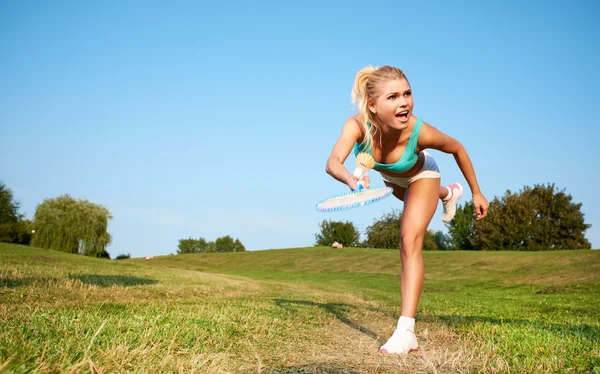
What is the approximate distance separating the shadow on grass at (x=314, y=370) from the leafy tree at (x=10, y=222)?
54105 millimetres

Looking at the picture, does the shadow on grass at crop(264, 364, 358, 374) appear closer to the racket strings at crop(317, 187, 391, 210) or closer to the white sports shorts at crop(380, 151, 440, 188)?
the racket strings at crop(317, 187, 391, 210)

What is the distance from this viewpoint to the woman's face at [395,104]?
4.34m

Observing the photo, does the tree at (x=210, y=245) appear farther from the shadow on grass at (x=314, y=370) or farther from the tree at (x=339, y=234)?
the shadow on grass at (x=314, y=370)

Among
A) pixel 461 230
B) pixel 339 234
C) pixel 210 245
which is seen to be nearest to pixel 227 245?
pixel 210 245

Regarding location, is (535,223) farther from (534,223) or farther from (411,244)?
(411,244)

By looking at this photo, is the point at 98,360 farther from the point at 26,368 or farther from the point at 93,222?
the point at 93,222

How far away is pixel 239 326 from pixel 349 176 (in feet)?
5.90

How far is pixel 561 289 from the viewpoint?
693 inches

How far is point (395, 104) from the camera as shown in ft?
14.2

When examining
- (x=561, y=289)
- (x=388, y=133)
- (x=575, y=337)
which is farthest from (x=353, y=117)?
(x=561, y=289)

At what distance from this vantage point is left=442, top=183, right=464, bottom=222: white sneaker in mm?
6301

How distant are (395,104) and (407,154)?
0.54 metres

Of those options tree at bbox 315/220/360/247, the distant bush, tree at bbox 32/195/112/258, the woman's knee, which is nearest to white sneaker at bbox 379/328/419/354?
the woman's knee

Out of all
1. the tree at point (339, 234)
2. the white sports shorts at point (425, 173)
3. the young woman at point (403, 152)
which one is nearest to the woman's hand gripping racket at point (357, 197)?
the young woman at point (403, 152)
